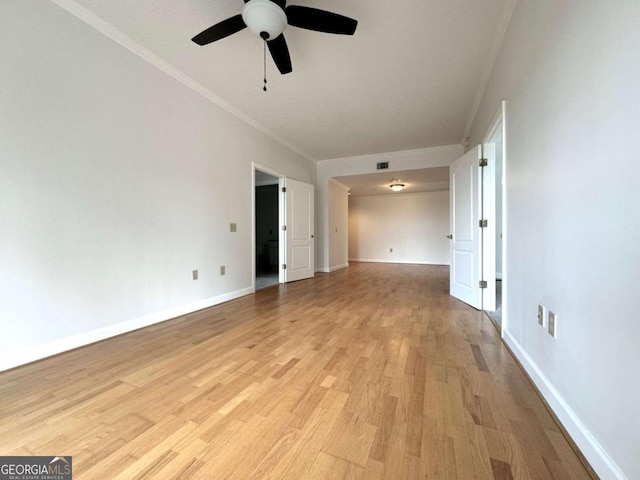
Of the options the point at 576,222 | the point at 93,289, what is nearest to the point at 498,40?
the point at 576,222

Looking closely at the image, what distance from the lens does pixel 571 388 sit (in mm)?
1112

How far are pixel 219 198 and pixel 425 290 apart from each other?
334cm

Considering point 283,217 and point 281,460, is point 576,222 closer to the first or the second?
point 281,460

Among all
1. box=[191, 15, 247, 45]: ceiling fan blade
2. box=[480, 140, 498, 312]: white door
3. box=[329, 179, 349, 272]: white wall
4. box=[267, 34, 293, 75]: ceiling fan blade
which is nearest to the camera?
box=[191, 15, 247, 45]: ceiling fan blade

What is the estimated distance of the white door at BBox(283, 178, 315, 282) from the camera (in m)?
4.77

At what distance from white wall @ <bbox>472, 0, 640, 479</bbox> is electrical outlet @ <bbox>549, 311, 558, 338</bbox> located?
0.04m

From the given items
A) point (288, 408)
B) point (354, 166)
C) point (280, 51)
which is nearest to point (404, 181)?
point (354, 166)

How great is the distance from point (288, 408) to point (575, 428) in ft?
3.93

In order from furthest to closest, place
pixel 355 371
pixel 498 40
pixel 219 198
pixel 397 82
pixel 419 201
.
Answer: pixel 419 201 < pixel 219 198 < pixel 397 82 < pixel 498 40 < pixel 355 371

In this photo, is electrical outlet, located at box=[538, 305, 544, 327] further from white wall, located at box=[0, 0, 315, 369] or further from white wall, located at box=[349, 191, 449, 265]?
white wall, located at box=[349, 191, 449, 265]

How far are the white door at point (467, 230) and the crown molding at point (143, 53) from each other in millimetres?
3010

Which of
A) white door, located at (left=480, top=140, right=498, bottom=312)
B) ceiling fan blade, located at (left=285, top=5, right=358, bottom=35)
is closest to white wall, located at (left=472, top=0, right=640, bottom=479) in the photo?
ceiling fan blade, located at (left=285, top=5, right=358, bottom=35)

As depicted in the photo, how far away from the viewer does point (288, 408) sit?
126 centimetres

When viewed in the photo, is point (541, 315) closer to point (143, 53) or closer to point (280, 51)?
point (280, 51)
